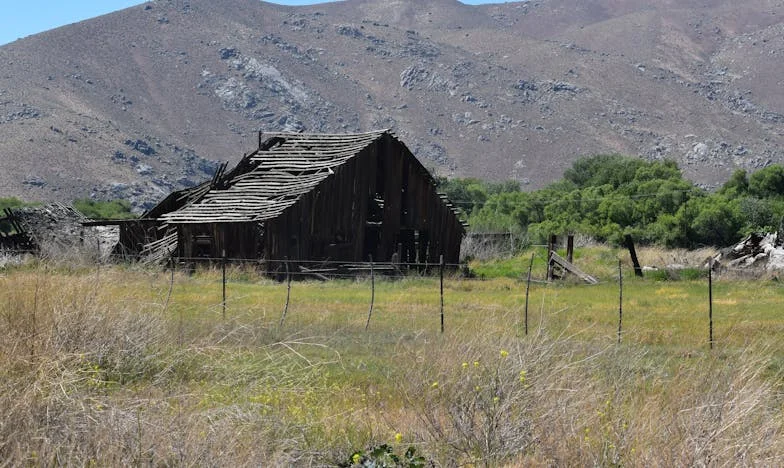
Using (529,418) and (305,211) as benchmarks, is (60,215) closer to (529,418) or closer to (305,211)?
(305,211)

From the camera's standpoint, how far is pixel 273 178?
39.9 m

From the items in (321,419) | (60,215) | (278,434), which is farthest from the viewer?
(60,215)

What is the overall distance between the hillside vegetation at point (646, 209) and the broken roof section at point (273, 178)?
23198mm

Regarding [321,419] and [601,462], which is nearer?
[601,462]

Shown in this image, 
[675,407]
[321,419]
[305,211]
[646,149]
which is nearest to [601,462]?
[675,407]

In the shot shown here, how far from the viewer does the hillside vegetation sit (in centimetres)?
6259

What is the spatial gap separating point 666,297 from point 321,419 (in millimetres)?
21434

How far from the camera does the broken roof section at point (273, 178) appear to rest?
3712 cm

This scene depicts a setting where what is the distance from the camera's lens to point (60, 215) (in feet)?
148

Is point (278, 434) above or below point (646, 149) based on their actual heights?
below

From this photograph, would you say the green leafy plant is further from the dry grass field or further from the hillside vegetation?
the hillside vegetation

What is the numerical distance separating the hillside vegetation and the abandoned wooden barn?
1901 cm

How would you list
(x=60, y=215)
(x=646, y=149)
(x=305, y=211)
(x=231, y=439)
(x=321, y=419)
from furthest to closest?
(x=646, y=149)
(x=60, y=215)
(x=305, y=211)
(x=321, y=419)
(x=231, y=439)

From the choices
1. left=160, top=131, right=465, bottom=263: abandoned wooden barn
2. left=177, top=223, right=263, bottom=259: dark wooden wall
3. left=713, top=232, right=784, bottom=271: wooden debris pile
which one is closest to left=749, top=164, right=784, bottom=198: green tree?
left=713, top=232, right=784, bottom=271: wooden debris pile
